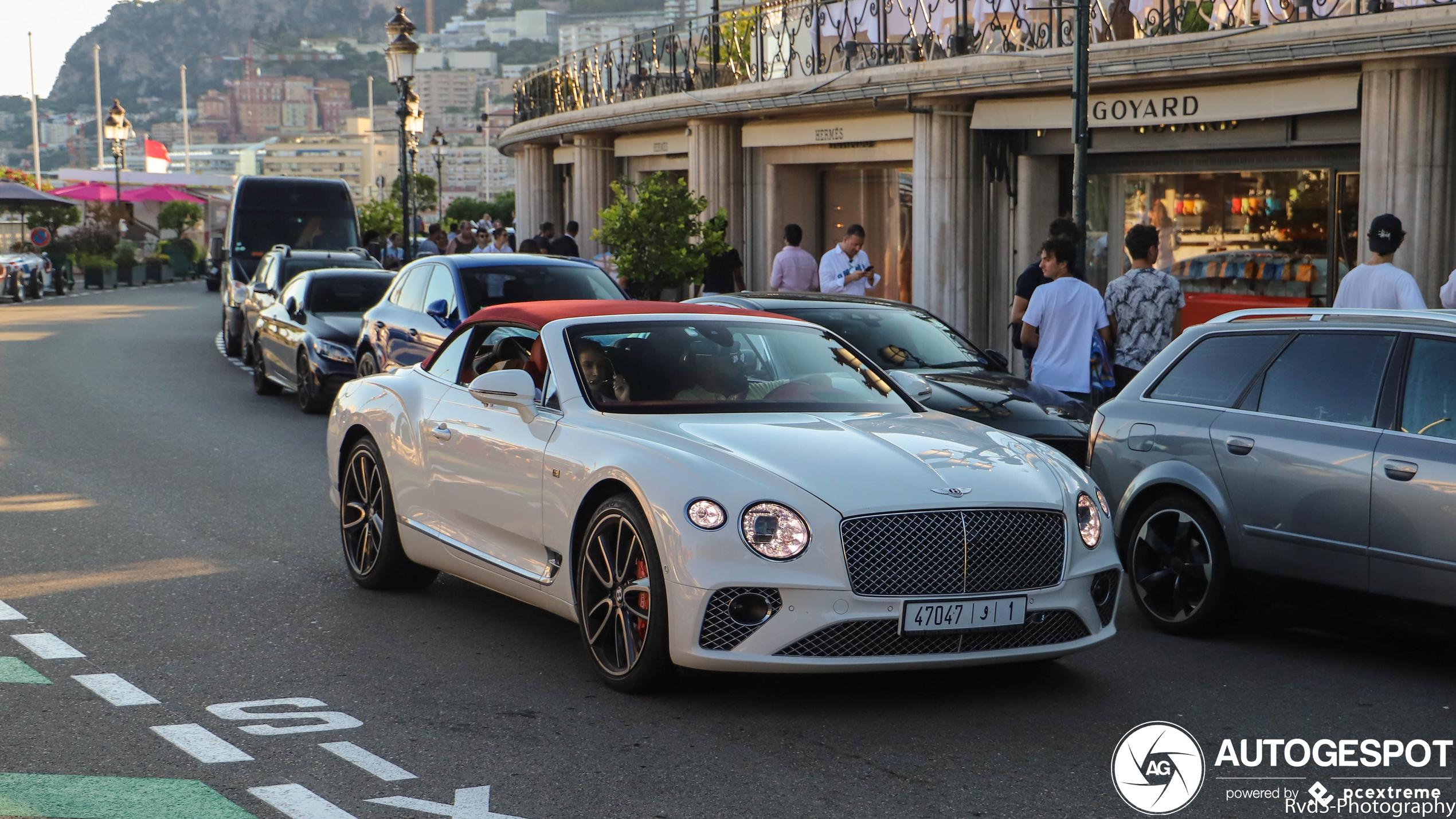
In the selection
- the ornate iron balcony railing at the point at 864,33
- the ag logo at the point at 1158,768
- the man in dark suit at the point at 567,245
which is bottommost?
the ag logo at the point at 1158,768

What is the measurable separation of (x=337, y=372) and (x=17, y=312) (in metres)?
22.6

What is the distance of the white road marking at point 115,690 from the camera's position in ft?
19.2

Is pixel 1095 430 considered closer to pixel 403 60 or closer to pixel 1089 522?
pixel 1089 522

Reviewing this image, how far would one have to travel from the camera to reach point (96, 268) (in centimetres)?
4950

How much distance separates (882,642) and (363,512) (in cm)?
338

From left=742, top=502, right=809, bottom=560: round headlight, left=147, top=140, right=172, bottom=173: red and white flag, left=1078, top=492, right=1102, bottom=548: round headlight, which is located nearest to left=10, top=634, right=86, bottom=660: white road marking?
left=742, top=502, right=809, bottom=560: round headlight

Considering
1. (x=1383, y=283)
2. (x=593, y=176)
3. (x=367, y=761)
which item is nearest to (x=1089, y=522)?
(x=367, y=761)

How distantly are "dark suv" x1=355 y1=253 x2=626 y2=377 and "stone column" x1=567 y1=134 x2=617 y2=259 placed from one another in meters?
16.5

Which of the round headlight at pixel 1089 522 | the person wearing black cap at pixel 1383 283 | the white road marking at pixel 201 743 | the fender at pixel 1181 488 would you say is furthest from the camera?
the person wearing black cap at pixel 1383 283

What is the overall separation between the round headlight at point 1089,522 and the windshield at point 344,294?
12.5 meters

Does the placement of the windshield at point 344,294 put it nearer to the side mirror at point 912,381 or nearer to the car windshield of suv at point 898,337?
the car windshield of suv at point 898,337

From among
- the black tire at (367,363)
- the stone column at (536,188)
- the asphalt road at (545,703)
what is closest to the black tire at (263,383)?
the black tire at (367,363)

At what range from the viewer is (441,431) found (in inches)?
287

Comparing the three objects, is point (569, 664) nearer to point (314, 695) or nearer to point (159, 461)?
point (314, 695)
